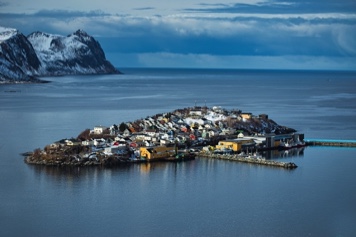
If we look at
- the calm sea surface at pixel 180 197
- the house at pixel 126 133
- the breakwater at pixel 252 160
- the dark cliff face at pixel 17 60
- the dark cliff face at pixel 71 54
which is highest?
the dark cliff face at pixel 71 54

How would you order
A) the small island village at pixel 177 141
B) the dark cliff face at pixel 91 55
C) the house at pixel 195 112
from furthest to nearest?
the dark cliff face at pixel 91 55
the house at pixel 195 112
the small island village at pixel 177 141

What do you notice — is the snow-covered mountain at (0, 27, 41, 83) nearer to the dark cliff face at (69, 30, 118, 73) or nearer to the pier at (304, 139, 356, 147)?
the dark cliff face at (69, 30, 118, 73)

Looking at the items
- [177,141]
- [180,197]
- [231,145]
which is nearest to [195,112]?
[177,141]

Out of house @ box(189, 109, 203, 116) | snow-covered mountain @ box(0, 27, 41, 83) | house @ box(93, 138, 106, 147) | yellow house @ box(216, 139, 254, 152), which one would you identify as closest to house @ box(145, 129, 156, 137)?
house @ box(93, 138, 106, 147)

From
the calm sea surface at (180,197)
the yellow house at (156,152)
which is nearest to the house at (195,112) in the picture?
the calm sea surface at (180,197)

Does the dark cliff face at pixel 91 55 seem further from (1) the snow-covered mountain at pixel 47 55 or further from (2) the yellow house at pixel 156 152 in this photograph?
(2) the yellow house at pixel 156 152

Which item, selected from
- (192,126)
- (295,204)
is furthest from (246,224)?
(192,126)
